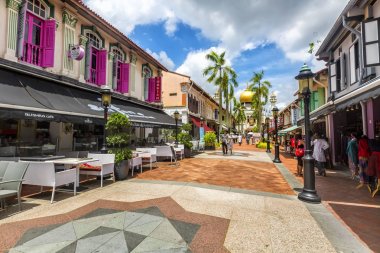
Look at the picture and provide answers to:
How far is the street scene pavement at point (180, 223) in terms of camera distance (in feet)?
10.4

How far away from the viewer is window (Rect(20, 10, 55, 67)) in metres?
8.16

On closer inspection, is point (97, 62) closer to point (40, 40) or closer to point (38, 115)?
point (40, 40)

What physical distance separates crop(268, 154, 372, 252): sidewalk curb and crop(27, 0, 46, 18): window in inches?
444

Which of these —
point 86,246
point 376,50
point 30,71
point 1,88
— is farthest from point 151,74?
point 86,246

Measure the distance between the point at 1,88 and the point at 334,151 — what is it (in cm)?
1442

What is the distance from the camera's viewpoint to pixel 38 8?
8.49 metres

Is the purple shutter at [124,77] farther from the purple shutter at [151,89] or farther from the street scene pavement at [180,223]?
the street scene pavement at [180,223]

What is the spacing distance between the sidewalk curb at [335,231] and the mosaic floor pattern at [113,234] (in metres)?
2.09

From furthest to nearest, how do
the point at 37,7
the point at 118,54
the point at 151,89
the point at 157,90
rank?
the point at 157,90 → the point at 151,89 → the point at 118,54 → the point at 37,7

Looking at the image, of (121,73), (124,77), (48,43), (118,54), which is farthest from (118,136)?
(118,54)

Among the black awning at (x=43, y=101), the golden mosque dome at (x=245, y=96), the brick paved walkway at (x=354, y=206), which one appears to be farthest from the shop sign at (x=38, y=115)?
the golden mosque dome at (x=245, y=96)

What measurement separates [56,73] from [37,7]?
2.54 meters

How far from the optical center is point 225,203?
201 inches

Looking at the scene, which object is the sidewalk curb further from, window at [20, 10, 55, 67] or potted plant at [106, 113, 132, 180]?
window at [20, 10, 55, 67]
